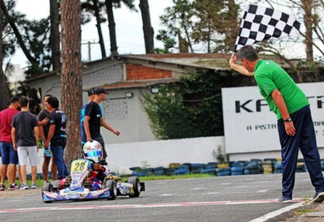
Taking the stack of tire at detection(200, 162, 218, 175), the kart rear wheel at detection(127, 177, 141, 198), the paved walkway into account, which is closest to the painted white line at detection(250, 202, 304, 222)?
the paved walkway

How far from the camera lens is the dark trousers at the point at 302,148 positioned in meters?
10.0

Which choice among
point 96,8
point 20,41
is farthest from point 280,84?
point 96,8

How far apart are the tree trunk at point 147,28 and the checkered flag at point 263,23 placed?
38.7m

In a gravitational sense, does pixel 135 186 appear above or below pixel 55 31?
below

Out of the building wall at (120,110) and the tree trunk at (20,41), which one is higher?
the tree trunk at (20,41)

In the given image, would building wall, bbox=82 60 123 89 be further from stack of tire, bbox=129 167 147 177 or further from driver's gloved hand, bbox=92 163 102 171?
driver's gloved hand, bbox=92 163 102 171

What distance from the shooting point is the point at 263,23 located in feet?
40.4

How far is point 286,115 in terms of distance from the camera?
991 cm

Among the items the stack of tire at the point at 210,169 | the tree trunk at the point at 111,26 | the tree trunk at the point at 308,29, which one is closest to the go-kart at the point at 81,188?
the stack of tire at the point at 210,169

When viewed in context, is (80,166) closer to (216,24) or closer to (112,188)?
(112,188)

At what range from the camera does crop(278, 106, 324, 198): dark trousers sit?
33.0 feet

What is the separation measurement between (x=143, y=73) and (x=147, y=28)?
1458 cm

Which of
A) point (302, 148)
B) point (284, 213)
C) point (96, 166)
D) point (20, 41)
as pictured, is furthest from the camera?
point (20, 41)

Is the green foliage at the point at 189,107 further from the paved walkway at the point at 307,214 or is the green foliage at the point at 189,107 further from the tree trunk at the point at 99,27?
the paved walkway at the point at 307,214
